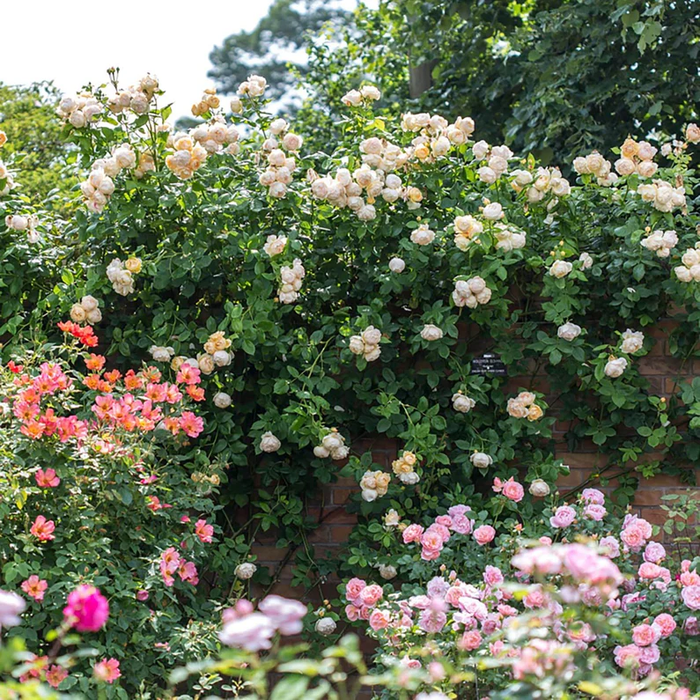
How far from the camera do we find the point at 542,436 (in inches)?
127

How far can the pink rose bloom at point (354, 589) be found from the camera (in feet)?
9.20

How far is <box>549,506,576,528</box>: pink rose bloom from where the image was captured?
278cm

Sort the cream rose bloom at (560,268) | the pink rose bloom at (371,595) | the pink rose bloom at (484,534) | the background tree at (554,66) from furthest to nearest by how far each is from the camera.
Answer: the background tree at (554,66), the cream rose bloom at (560,268), the pink rose bloom at (484,534), the pink rose bloom at (371,595)

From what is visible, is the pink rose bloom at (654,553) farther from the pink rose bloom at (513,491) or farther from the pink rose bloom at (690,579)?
the pink rose bloom at (513,491)

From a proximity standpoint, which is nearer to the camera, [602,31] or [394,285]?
[394,285]

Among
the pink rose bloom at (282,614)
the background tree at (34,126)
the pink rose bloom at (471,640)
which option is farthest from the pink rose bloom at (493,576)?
the background tree at (34,126)

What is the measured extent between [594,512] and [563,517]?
0.10 metres

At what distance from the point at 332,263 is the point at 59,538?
1349 mm

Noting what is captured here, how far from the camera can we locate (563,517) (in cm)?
278

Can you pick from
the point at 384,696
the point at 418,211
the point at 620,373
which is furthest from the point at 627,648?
the point at 418,211

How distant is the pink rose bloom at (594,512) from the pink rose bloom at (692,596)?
397 mm

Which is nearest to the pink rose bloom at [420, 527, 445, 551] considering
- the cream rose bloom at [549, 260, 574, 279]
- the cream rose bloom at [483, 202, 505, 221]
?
the cream rose bloom at [549, 260, 574, 279]

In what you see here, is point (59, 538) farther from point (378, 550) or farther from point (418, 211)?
point (418, 211)

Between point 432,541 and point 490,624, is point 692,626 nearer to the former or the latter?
point 490,624
